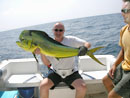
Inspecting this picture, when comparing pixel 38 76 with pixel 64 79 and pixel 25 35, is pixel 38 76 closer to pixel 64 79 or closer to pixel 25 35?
pixel 64 79

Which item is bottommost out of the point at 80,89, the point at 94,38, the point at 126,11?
the point at 94,38

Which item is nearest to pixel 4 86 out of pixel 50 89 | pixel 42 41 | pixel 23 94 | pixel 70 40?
pixel 23 94

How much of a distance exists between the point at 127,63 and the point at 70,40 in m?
1.02

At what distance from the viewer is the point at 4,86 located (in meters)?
3.00

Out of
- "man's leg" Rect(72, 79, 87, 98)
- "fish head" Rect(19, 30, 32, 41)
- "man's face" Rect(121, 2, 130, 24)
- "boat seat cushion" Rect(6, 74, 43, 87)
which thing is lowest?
"boat seat cushion" Rect(6, 74, 43, 87)

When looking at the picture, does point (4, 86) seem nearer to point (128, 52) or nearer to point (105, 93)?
point (105, 93)

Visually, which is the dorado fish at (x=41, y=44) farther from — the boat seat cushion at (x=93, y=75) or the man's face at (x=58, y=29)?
the boat seat cushion at (x=93, y=75)

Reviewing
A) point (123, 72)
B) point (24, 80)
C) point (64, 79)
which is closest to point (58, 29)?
point (64, 79)

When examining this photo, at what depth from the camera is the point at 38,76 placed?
3.23 meters

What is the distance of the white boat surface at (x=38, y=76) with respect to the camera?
2770mm

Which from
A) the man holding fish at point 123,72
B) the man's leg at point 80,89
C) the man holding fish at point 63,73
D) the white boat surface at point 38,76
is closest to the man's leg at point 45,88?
the man holding fish at point 63,73

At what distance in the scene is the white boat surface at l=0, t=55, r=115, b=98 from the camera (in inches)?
109

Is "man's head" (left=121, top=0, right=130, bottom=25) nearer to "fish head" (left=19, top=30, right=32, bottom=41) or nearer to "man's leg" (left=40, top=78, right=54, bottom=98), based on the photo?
"fish head" (left=19, top=30, right=32, bottom=41)

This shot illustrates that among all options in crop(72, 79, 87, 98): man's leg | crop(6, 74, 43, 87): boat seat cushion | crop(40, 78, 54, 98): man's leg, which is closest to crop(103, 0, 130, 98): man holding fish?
crop(72, 79, 87, 98): man's leg
